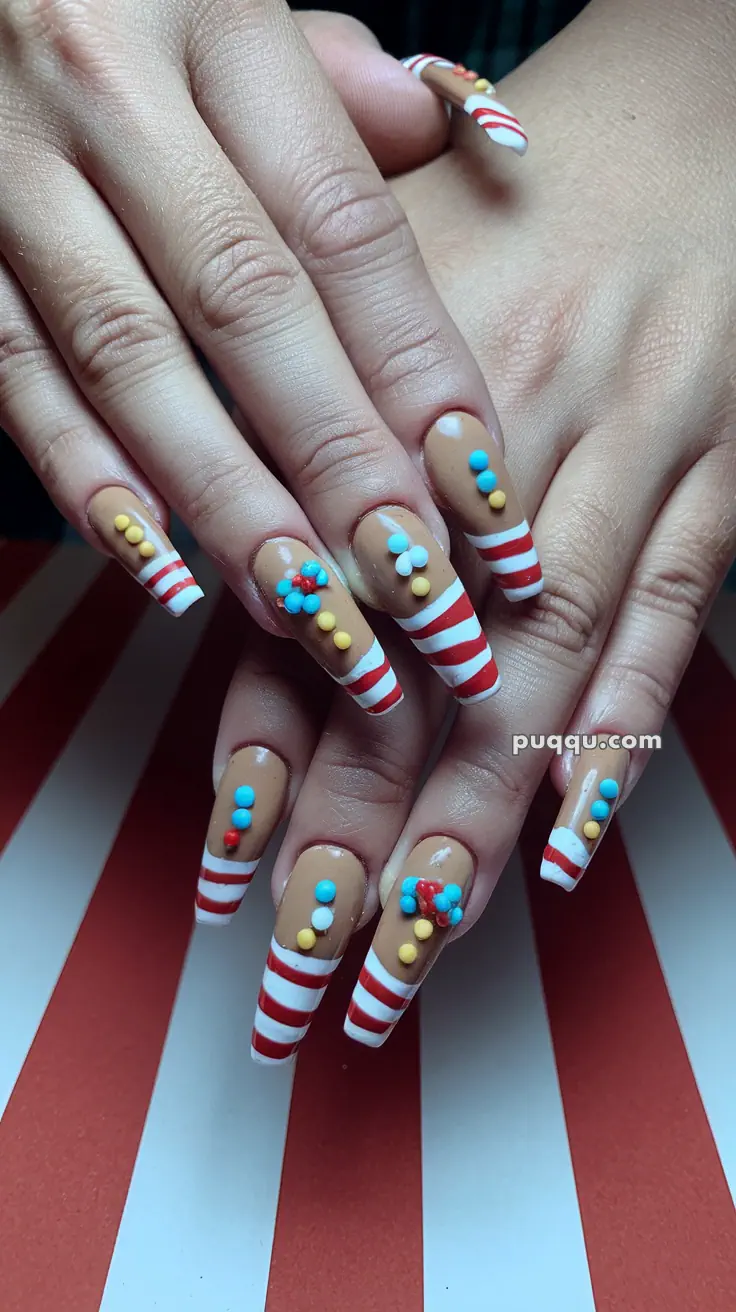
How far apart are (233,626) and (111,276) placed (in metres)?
0.59

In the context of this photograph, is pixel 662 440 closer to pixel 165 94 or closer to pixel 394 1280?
pixel 165 94

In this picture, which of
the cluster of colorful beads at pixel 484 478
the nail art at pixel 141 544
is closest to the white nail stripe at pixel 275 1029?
the nail art at pixel 141 544

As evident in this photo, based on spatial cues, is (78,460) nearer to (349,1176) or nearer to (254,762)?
(254,762)

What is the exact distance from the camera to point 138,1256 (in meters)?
0.65

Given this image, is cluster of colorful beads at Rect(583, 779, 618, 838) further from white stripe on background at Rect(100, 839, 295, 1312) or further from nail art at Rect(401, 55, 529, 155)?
nail art at Rect(401, 55, 529, 155)

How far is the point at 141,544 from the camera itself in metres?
0.68

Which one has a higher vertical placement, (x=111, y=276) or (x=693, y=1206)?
(x=111, y=276)

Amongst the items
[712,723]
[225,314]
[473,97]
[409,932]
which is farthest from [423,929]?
[473,97]

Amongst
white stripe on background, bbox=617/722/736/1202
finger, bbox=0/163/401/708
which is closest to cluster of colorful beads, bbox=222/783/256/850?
finger, bbox=0/163/401/708

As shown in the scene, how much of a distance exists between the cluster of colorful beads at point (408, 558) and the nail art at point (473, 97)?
391 mm

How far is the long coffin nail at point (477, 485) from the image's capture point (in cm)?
69

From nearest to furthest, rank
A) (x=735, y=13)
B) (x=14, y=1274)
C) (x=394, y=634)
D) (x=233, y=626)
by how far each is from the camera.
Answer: (x=14, y=1274) < (x=394, y=634) < (x=735, y=13) < (x=233, y=626)

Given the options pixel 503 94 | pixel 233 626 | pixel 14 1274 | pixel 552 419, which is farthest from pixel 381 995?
pixel 503 94

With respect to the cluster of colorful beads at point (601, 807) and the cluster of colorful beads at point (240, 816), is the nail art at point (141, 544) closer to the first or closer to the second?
the cluster of colorful beads at point (240, 816)
